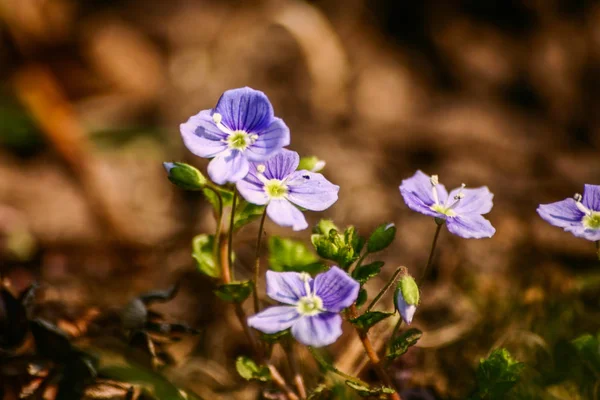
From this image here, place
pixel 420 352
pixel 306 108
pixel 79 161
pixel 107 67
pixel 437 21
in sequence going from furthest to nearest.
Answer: pixel 107 67, pixel 437 21, pixel 306 108, pixel 79 161, pixel 420 352

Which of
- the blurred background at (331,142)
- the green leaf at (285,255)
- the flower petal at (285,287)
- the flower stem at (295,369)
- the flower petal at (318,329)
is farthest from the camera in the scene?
the blurred background at (331,142)

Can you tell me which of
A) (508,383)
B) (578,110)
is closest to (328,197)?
(508,383)

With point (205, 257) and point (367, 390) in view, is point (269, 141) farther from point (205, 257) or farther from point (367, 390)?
point (367, 390)

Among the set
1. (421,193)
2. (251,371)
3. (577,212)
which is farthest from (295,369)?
(577,212)

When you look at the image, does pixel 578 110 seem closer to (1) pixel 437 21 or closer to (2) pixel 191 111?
(1) pixel 437 21

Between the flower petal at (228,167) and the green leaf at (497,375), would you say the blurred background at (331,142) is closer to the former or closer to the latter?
the green leaf at (497,375)

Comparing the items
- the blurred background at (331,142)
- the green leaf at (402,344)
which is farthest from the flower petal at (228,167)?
the blurred background at (331,142)
